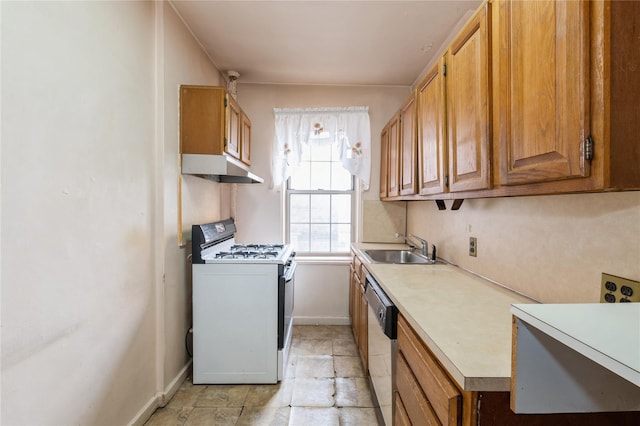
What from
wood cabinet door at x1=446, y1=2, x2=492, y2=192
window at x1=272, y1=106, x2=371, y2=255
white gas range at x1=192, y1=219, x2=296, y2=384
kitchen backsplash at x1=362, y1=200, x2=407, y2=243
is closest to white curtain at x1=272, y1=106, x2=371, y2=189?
window at x1=272, y1=106, x2=371, y2=255

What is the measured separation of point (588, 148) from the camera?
716mm

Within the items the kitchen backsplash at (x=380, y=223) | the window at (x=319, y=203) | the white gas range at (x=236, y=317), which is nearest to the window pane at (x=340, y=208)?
the window at (x=319, y=203)

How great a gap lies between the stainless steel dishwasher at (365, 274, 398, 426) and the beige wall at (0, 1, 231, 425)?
1384mm

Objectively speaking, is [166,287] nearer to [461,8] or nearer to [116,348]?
[116,348]

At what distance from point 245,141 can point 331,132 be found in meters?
0.92

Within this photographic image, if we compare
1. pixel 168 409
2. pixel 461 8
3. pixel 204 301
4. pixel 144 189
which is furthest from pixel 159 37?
pixel 168 409

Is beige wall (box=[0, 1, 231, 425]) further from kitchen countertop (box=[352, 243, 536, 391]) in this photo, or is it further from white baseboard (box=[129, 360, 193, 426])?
kitchen countertop (box=[352, 243, 536, 391])

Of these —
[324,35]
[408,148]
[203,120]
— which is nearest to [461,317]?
[408,148]

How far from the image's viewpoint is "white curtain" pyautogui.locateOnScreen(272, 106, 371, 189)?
309 cm

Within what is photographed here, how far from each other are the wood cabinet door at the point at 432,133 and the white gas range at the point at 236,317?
3.86 feet

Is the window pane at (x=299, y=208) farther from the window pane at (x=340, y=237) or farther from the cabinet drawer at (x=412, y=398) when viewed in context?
the cabinet drawer at (x=412, y=398)

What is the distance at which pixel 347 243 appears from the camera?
340cm

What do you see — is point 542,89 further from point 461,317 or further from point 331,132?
point 331,132

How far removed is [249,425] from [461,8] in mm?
3029
